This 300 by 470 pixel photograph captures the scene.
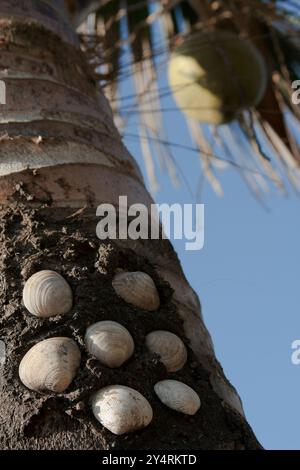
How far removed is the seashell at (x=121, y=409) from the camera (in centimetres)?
93

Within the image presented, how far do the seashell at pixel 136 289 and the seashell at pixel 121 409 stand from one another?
0.16 metres

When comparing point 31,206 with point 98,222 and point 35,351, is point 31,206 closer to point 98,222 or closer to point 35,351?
point 98,222

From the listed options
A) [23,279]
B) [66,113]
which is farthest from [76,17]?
[23,279]

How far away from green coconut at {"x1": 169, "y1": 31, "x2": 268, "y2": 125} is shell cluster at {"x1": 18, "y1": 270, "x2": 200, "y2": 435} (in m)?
1.92

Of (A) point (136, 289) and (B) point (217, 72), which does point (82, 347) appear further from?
(B) point (217, 72)

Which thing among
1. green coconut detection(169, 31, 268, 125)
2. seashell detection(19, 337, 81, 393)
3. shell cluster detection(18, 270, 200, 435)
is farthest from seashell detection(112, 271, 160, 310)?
green coconut detection(169, 31, 268, 125)

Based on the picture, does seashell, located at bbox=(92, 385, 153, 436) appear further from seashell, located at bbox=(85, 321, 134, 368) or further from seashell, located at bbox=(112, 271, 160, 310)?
seashell, located at bbox=(112, 271, 160, 310)

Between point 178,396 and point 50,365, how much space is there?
Answer: 0.16 m

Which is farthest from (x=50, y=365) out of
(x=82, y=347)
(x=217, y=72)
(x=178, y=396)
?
(x=217, y=72)

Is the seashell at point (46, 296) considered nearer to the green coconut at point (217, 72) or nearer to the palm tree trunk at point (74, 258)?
the palm tree trunk at point (74, 258)

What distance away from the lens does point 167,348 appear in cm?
106

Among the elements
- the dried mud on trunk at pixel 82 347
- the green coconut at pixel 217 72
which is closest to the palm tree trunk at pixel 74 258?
the dried mud on trunk at pixel 82 347
